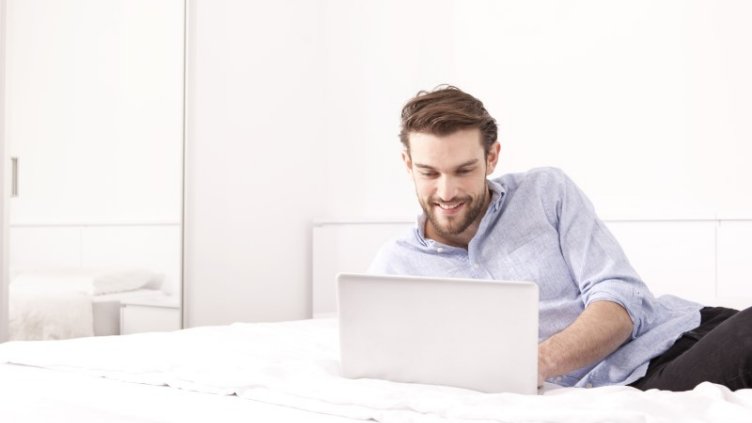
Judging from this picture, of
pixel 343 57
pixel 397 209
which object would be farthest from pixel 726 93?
pixel 343 57

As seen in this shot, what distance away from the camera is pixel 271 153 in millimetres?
4066

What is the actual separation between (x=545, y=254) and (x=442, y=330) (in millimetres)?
480

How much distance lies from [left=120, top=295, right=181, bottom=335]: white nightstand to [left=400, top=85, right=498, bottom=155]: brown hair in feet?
6.38

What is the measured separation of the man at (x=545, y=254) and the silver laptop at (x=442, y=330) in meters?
0.15

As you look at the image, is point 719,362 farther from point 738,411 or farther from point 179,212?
point 179,212

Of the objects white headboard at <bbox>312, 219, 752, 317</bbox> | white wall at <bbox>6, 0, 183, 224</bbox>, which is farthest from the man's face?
white wall at <bbox>6, 0, 183, 224</bbox>

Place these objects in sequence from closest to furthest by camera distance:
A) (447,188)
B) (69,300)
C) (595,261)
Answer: (595,261)
(447,188)
(69,300)

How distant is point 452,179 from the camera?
1696mm

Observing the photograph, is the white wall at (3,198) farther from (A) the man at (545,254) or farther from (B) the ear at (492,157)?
(B) the ear at (492,157)

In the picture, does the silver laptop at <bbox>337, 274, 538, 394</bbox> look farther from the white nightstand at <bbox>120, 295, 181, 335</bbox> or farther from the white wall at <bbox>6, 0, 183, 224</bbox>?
the white nightstand at <bbox>120, 295, 181, 335</bbox>

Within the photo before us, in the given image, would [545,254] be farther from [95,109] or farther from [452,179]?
[95,109]

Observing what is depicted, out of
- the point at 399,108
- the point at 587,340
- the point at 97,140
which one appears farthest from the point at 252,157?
the point at 587,340

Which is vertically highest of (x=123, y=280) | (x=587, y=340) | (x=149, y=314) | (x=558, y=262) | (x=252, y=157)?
(x=252, y=157)

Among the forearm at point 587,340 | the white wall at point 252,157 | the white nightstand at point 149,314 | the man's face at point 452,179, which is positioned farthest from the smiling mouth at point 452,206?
the white wall at point 252,157
